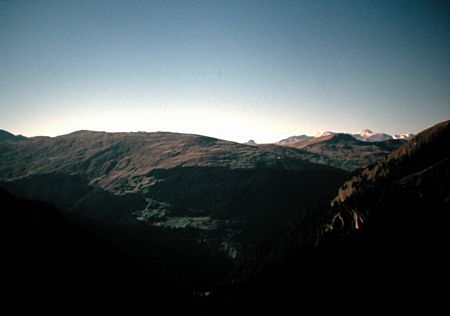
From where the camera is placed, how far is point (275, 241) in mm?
179375

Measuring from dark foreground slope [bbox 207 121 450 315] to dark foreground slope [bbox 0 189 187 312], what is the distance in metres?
31.6

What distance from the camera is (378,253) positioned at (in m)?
89.8

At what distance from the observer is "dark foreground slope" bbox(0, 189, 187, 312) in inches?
2414

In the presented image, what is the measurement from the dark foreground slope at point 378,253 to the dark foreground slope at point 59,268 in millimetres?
31622

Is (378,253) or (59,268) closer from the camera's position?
(59,268)

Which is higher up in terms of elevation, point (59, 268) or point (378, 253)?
point (378, 253)

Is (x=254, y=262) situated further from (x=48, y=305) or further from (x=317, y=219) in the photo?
(x=48, y=305)

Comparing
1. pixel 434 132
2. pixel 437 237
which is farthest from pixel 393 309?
pixel 434 132

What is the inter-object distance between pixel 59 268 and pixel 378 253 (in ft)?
303

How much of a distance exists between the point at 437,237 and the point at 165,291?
310ft

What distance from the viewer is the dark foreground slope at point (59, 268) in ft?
201

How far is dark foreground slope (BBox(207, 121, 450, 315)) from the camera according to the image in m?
74.8

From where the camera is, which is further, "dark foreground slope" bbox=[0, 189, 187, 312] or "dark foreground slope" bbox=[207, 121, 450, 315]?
"dark foreground slope" bbox=[207, 121, 450, 315]

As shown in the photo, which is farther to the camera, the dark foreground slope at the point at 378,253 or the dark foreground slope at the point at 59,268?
the dark foreground slope at the point at 378,253
